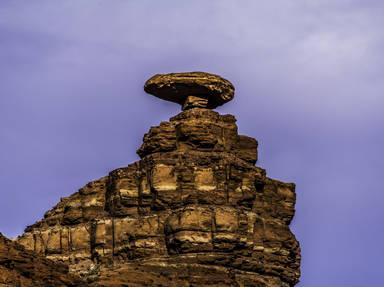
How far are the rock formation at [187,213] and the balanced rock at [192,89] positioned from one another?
2.3 inches

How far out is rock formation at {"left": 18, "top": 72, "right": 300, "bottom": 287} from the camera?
377ft

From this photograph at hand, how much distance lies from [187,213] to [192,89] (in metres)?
9.63

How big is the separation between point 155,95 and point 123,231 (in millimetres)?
9886

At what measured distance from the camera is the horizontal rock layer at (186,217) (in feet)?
377

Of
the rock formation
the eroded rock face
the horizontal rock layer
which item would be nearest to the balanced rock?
the rock formation

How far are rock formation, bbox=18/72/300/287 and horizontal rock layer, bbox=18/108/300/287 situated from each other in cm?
6

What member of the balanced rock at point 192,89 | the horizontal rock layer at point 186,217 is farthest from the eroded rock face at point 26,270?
the balanced rock at point 192,89

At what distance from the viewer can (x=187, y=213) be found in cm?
11544

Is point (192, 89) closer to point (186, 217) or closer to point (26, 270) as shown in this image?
point (186, 217)

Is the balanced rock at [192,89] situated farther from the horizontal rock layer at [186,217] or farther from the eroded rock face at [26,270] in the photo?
the eroded rock face at [26,270]

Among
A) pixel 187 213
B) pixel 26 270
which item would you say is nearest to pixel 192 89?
pixel 187 213

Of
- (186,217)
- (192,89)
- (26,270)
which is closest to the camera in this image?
(26,270)

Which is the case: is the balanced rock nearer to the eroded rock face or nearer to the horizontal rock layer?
the horizontal rock layer

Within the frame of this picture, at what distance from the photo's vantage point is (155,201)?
117562 millimetres
